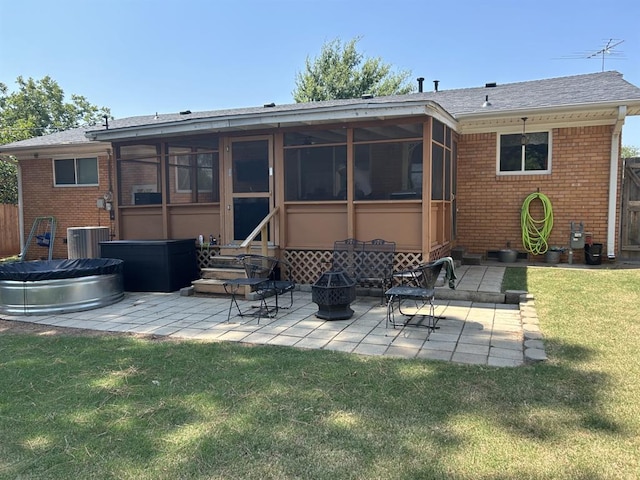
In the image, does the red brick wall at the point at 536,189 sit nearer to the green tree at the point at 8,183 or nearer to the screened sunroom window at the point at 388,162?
the screened sunroom window at the point at 388,162

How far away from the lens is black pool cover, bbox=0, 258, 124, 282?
610 centimetres

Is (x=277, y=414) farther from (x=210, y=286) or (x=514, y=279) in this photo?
(x=514, y=279)

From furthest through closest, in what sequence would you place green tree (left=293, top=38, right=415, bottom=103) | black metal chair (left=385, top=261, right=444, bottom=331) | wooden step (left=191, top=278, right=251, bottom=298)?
green tree (left=293, top=38, right=415, bottom=103) < wooden step (left=191, top=278, right=251, bottom=298) < black metal chair (left=385, top=261, right=444, bottom=331)

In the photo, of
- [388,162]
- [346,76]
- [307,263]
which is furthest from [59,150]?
[346,76]

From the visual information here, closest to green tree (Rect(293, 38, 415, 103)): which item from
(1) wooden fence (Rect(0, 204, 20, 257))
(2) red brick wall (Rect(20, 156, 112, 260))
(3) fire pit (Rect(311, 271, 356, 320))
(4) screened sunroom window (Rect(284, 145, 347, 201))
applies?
(2) red brick wall (Rect(20, 156, 112, 260))

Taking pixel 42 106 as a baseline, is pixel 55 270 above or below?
below

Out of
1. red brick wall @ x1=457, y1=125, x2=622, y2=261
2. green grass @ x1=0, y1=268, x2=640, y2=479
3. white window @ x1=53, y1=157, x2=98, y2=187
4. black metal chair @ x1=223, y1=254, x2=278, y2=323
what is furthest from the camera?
white window @ x1=53, y1=157, x2=98, y2=187

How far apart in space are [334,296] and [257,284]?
4.05 feet

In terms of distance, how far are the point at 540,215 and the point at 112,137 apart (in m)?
8.33

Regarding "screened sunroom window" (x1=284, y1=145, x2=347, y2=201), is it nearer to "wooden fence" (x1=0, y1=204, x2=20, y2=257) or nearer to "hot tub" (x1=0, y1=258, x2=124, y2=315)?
"hot tub" (x1=0, y1=258, x2=124, y2=315)

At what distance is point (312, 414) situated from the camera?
115 inches

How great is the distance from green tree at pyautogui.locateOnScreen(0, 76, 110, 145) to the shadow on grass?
2533 cm

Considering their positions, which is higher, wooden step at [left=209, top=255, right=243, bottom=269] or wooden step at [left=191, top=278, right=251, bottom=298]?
wooden step at [left=209, top=255, right=243, bottom=269]

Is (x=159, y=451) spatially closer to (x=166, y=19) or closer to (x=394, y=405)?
(x=394, y=405)
